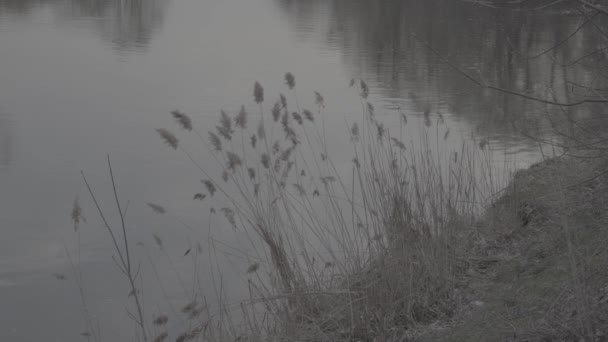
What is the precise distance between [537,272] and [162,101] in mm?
6823

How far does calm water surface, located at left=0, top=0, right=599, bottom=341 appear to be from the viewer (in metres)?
4.75

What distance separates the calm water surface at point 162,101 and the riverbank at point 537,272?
1.90 ft

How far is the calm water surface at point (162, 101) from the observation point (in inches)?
187

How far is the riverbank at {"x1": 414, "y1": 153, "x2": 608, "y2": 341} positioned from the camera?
107 inches

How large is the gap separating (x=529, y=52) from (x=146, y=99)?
7680 mm

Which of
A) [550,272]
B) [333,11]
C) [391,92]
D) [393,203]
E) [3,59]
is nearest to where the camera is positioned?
[550,272]

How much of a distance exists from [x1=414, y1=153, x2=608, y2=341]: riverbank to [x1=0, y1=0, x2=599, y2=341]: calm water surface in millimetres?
578

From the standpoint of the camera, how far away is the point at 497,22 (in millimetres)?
19391

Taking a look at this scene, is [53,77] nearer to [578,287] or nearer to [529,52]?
[529,52]

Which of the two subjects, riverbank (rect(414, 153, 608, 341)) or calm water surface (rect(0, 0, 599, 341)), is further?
calm water surface (rect(0, 0, 599, 341))

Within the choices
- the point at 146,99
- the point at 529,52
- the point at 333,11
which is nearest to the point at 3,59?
the point at 146,99

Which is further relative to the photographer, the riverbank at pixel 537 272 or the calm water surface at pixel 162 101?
the calm water surface at pixel 162 101

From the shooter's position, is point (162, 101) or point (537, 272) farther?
point (162, 101)

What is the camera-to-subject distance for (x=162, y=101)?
9.70 m
